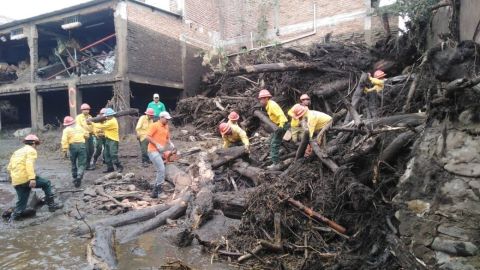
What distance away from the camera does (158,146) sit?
8070 mm

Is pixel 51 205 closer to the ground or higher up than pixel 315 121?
closer to the ground

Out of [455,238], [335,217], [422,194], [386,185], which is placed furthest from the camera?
[335,217]

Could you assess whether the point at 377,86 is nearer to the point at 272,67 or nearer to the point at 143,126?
the point at 272,67

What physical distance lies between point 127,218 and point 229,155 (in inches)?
108

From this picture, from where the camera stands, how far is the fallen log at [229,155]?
830 centimetres

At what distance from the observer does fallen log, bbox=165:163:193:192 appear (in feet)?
26.4

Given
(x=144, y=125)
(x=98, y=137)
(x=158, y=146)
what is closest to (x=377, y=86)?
(x=158, y=146)

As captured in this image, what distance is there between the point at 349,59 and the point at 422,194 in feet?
28.5

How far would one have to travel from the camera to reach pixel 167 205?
7129 millimetres

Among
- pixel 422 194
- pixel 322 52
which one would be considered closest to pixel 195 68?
pixel 322 52

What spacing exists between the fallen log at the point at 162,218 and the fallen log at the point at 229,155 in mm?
1153

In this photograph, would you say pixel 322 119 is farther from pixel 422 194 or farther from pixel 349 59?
pixel 349 59

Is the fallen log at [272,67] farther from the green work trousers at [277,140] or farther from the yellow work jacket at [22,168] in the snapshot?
the yellow work jacket at [22,168]

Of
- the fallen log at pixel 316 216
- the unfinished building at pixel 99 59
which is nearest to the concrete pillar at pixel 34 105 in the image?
the unfinished building at pixel 99 59
